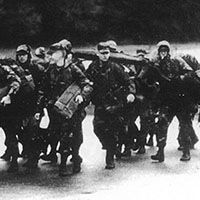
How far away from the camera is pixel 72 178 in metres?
9.55

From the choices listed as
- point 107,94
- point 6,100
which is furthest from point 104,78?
point 6,100

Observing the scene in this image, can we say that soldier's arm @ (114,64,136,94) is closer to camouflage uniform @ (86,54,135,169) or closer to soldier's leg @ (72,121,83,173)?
camouflage uniform @ (86,54,135,169)

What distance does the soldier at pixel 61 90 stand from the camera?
31.2 feet

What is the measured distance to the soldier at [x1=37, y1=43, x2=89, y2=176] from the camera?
951 cm

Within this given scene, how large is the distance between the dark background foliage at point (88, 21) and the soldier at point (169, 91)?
31.3ft

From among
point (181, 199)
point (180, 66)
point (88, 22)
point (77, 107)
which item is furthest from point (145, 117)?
point (88, 22)

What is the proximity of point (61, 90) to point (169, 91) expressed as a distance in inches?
76.6

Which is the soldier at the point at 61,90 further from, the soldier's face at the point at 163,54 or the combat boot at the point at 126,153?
the soldier's face at the point at 163,54

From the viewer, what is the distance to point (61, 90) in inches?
377

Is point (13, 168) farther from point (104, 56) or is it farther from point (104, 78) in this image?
point (104, 56)

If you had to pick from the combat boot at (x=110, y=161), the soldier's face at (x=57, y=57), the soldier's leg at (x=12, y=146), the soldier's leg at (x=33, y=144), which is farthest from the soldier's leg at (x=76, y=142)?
the soldier's face at (x=57, y=57)

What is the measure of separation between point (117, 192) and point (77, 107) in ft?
4.77

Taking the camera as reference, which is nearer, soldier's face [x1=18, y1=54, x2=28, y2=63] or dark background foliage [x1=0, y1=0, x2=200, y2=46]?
soldier's face [x1=18, y1=54, x2=28, y2=63]

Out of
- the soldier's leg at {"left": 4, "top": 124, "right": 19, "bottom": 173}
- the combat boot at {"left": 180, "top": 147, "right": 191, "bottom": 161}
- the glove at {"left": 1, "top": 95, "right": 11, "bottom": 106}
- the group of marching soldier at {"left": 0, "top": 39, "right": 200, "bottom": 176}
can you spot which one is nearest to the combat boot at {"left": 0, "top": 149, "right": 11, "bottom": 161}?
the group of marching soldier at {"left": 0, "top": 39, "right": 200, "bottom": 176}
